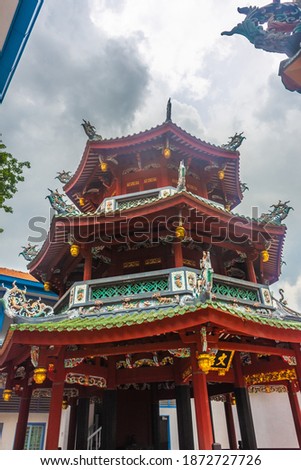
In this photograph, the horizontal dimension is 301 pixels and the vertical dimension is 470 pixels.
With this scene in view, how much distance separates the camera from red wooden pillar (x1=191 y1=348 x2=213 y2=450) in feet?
23.7

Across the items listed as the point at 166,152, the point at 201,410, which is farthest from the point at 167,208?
the point at 201,410

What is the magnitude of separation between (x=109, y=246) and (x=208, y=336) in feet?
15.8

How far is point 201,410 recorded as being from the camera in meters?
7.47

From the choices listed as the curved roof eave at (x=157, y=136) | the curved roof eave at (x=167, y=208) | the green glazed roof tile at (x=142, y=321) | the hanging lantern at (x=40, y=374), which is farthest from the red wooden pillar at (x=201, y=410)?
the curved roof eave at (x=157, y=136)

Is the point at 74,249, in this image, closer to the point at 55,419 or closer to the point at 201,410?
the point at 55,419

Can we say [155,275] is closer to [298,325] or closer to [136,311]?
[136,311]

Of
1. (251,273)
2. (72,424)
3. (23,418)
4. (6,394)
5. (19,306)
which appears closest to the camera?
(19,306)

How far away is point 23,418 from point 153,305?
6605 mm

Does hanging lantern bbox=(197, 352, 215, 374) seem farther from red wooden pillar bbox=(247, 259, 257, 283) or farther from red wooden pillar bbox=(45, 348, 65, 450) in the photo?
red wooden pillar bbox=(247, 259, 257, 283)

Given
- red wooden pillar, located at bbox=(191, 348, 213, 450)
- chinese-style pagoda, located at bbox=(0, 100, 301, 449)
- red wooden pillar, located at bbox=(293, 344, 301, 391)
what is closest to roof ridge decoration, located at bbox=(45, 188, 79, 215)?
chinese-style pagoda, located at bbox=(0, 100, 301, 449)

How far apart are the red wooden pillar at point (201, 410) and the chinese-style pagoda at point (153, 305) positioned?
37mm

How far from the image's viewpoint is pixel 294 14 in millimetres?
4480
